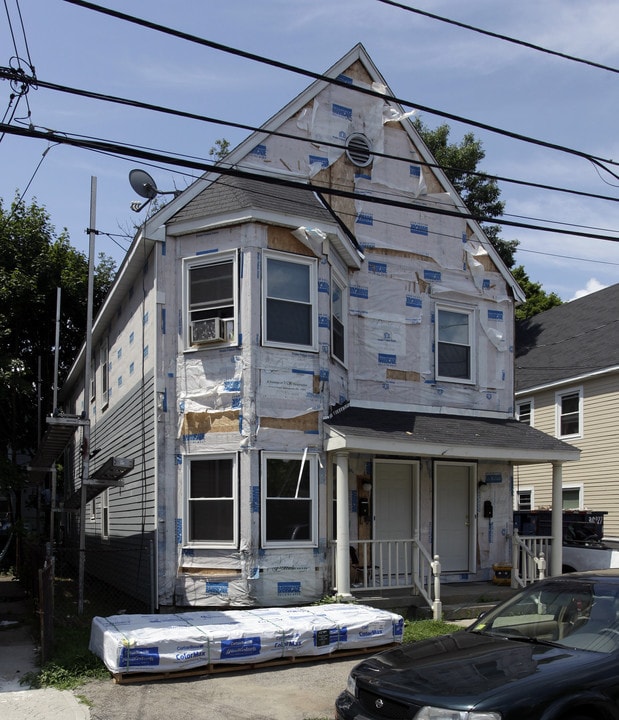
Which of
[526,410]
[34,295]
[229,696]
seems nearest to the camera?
[229,696]

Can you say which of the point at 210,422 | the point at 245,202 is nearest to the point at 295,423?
the point at 210,422

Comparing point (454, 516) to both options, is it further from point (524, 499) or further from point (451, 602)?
point (524, 499)

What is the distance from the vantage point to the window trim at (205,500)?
11.2 m

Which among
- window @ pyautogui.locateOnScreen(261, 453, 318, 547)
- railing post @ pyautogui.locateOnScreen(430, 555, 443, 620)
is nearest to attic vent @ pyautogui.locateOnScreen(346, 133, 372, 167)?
window @ pyautogui.locateOnScreen(261, 453, 318, 547)

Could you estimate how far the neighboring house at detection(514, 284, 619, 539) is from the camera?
20.5 m

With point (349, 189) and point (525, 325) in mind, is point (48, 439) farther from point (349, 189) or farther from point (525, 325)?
point (525, 325)

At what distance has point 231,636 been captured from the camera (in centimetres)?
833

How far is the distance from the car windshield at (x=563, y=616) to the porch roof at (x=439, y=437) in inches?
202

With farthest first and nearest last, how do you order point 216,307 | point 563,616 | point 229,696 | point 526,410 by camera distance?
point 526,410 → point 216,307 → point 229,696 → point 563,616

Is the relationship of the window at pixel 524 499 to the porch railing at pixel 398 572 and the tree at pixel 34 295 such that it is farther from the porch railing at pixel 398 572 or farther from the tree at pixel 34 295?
the tree at pixel 34 295

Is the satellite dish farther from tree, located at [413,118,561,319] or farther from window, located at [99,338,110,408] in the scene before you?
tree, located at [413,118,561,319]

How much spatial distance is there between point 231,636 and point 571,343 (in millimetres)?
18197

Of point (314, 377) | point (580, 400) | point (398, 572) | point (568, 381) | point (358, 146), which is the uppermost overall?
point (358, 146)

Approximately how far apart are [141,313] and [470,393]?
6588 millimetres
